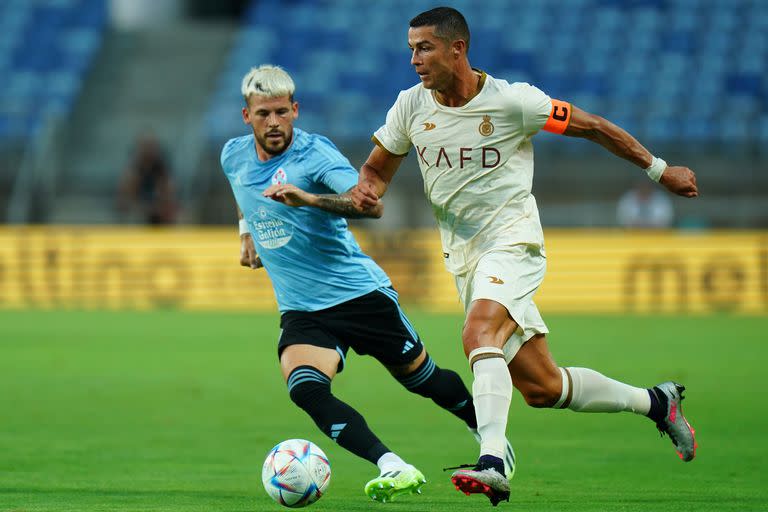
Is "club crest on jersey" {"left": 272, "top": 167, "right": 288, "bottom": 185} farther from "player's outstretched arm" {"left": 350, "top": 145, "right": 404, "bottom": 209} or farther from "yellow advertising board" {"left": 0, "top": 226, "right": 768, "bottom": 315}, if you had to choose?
"yellow advertising board" {"left": 0, "top": 226, "right": 768, "bottom": 315}

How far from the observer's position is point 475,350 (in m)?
6.29

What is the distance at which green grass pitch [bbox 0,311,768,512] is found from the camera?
6648mm

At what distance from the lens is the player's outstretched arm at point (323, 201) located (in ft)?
21.0

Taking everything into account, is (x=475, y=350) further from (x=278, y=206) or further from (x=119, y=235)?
(x=119, y=235)

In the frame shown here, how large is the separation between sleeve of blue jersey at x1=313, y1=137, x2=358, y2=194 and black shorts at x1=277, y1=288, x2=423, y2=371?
64 cm

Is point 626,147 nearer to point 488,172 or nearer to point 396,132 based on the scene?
point 488,172

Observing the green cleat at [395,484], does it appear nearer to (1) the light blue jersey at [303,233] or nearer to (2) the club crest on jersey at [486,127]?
(1) the light blue jersey at [303,233]

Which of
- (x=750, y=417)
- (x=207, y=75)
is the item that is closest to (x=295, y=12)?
(x=207, y=75)

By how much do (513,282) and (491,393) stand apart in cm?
63

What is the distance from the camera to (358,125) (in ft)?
85.3

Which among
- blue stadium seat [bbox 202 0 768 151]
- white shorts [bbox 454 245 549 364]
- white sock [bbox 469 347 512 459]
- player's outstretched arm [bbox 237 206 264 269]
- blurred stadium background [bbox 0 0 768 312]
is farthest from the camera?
blue stadium seat [bbox 202 0 768 151]

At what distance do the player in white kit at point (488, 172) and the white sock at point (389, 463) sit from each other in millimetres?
677

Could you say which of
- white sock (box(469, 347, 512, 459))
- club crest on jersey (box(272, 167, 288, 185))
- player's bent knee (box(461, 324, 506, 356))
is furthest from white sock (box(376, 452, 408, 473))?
club crest on jersey (box(272, 167, 288, 185))

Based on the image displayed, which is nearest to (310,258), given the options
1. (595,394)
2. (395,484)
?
(395,484)
